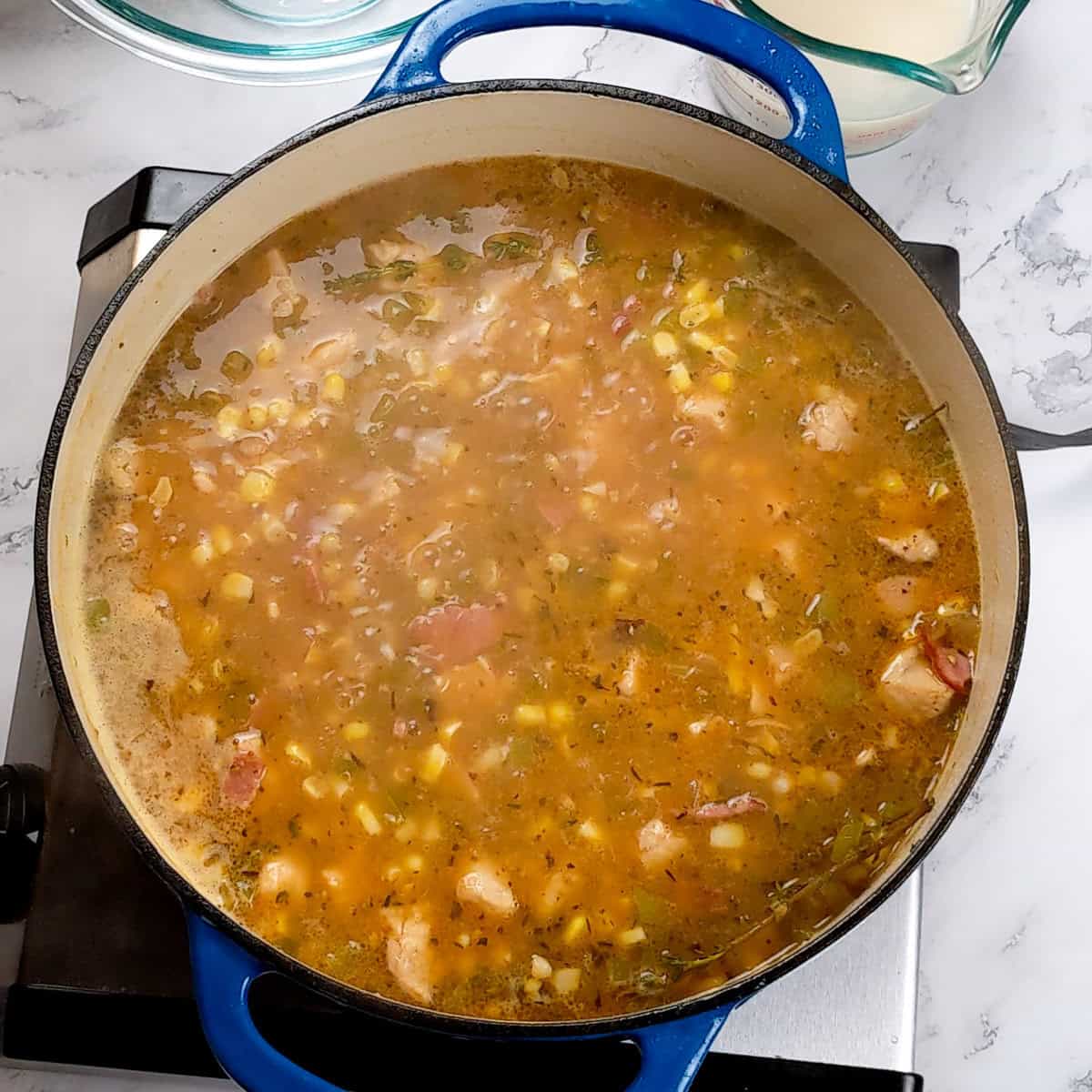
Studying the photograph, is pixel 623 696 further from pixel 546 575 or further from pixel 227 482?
pixel 227 482

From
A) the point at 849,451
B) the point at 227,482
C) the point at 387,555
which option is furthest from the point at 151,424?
the point at 849,451

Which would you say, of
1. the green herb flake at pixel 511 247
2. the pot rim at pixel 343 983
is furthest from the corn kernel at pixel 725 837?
the green herb flake at pixel 511 247

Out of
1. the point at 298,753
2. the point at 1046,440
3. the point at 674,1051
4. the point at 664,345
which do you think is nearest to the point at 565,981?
the point at 674,1051

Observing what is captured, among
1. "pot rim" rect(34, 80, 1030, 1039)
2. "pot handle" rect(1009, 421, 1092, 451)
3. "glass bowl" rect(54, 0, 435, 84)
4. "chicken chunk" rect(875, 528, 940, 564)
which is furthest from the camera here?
"pot handle" rect(1009, 421, 1092, 451)

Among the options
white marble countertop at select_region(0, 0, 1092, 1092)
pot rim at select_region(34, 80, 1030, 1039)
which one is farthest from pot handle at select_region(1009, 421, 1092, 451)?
Result: pot rim at select_region(34, 80, 1030, 1039)

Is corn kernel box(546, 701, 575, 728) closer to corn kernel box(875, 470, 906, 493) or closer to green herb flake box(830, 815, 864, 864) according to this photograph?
green herb flake box(830, 815, 864, 864)

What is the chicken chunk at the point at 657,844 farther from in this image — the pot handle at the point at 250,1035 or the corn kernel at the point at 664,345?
the corn kernel at the point at 664,345
